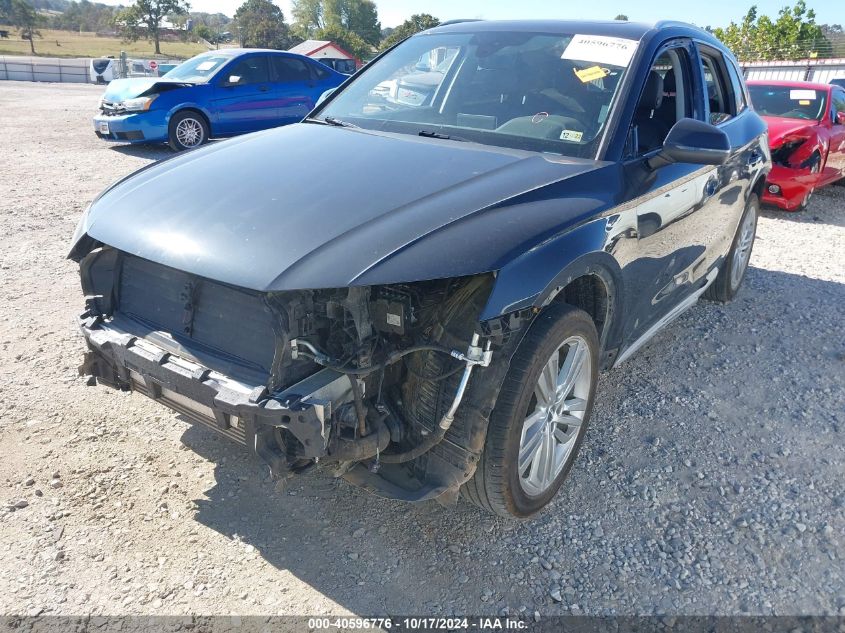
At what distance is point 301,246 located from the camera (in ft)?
6.97

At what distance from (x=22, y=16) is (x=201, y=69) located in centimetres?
6854

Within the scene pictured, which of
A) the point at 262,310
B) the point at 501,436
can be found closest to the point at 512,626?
the point at 501,436

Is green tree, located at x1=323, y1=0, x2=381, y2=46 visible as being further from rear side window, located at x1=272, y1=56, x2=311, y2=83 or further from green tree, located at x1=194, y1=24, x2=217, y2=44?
rear side window, located at x1=272, y1=56, x2=311, y2=83

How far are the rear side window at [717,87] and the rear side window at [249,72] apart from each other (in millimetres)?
8436

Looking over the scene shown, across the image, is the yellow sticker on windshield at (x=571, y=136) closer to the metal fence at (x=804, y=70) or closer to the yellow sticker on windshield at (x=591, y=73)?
the yellow sticker on windshield at (x=591, y=73)

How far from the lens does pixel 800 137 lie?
794 cm

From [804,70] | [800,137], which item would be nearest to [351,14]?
[804,70]

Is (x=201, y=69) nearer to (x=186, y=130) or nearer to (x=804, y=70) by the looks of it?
(x=186, y=130)

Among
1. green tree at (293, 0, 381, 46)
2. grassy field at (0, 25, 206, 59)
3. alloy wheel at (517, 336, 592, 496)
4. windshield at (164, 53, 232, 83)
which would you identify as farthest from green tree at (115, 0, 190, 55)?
alloy wheel at (517, 336, 592, 496)

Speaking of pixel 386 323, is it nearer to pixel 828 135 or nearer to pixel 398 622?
pixel 398 622

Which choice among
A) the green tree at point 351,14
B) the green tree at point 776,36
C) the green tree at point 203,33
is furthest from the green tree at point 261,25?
the green tree at point 776,36

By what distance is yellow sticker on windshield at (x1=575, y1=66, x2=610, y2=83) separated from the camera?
3.10 m

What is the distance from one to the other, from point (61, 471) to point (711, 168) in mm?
3590

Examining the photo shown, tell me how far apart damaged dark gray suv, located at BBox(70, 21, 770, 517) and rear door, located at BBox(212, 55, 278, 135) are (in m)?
8.05
